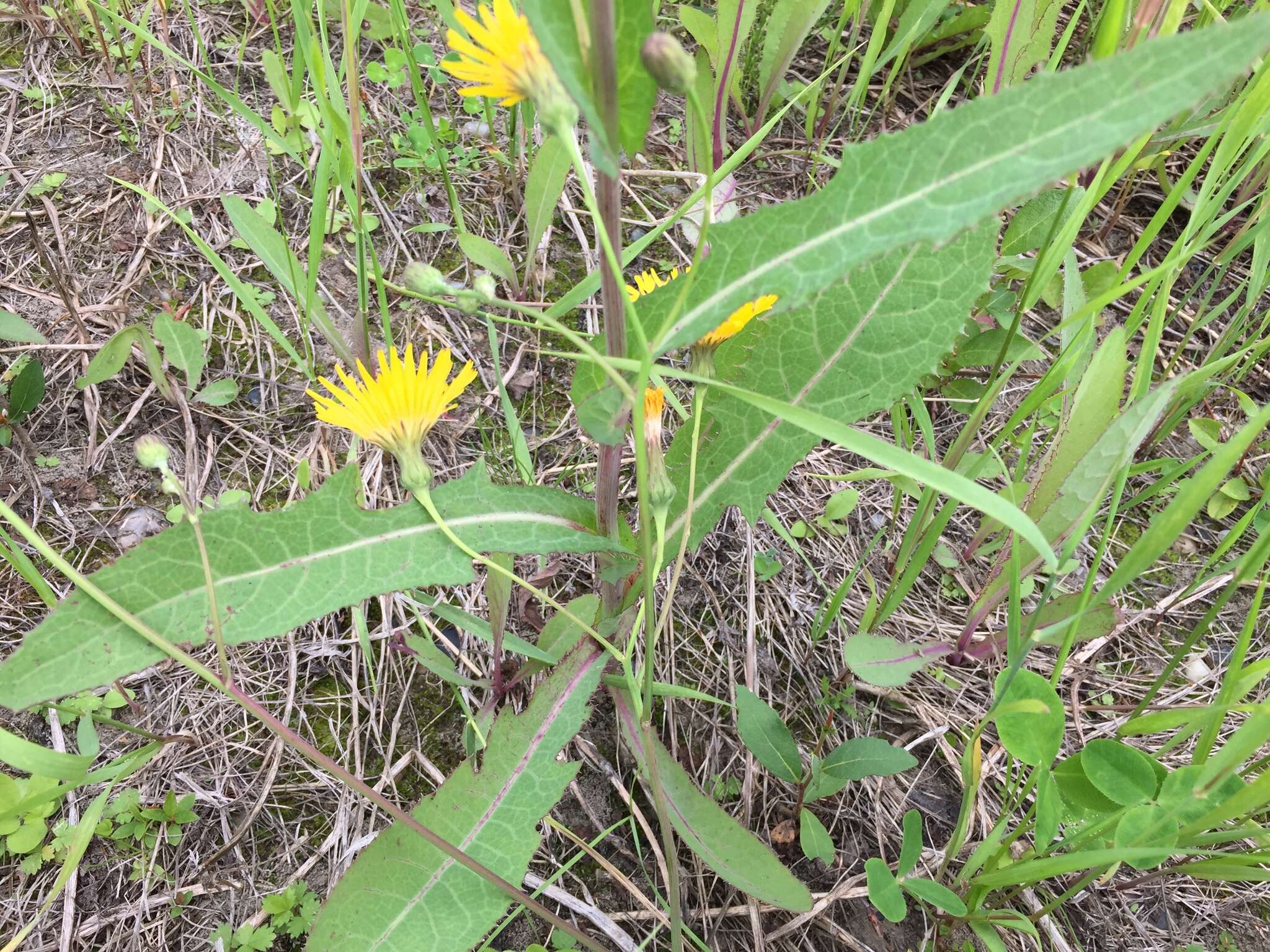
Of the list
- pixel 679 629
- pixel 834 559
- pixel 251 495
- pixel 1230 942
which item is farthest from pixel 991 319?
pixel 251 495

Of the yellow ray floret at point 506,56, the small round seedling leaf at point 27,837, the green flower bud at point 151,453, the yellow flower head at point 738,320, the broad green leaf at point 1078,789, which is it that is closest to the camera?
the yellow ray floret at point 506,56

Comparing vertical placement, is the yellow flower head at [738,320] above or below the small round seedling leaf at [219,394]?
above

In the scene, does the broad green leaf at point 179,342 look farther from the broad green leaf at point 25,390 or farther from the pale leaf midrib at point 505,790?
the pale leaf midrib at point 505,790

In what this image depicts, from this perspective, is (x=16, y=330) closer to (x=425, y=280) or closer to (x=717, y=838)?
(x=425, y=280)

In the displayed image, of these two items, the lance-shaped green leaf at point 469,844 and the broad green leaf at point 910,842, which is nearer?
the lance-shaped green leaf at point 469,844

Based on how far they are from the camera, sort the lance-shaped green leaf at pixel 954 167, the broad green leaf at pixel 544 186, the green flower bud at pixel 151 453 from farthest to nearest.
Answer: the broad green leaf at pixel 544 186 < the green flower bud at pixel 151 453 < the lance-shaped green leaf at pixel 954 167

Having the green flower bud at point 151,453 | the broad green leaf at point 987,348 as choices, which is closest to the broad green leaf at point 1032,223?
the broad green leaf at point 987,348

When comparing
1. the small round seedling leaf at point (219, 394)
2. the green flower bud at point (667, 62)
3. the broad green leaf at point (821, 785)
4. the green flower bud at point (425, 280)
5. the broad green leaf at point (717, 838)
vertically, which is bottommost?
the broad green leaf at point (821, 785)

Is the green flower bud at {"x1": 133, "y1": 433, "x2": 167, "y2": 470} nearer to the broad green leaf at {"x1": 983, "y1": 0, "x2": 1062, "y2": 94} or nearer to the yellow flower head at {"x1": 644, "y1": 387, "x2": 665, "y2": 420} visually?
the yellow flower head at {"x1": 644, "y1": 387, "x2": 665, "y2": 420}

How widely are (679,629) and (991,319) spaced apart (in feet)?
3.76

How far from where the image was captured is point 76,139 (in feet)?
7.25

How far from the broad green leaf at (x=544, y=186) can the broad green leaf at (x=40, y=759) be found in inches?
54.9

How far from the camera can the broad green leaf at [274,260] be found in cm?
176

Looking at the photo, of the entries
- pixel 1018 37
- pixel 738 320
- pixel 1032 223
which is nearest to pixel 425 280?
pixel 738 320
